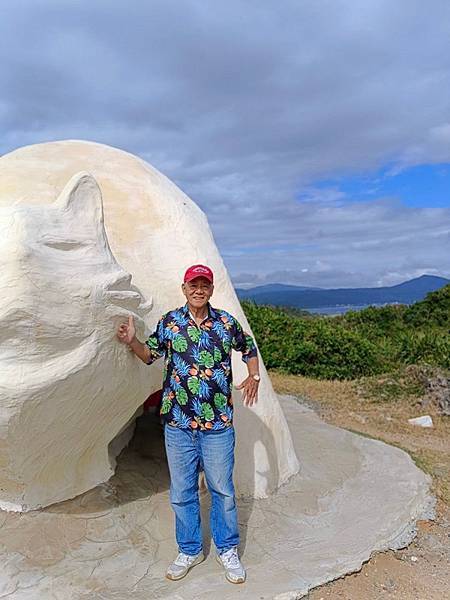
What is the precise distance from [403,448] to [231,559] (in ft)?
11.5

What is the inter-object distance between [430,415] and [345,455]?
3.11 metres

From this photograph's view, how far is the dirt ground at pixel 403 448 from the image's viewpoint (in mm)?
3588

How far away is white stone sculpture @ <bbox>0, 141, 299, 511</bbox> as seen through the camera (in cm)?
298

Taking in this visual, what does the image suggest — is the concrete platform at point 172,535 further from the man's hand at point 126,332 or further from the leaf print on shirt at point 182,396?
the man's hand at point 126,332

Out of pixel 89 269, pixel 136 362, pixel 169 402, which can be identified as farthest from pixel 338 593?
pixel 89 269

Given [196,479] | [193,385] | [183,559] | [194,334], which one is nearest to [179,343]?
[194,334]

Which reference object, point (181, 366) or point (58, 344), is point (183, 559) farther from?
point (58, 344)

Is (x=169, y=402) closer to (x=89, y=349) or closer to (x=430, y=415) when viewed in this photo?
(x=89, y=349)

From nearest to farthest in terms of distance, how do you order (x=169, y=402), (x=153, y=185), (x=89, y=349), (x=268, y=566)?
1. (x=89, y=349)
2. (x=169, y=402)
3. (x=268, y=566)
4. (x=153, y=185)

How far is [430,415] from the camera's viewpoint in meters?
8.26

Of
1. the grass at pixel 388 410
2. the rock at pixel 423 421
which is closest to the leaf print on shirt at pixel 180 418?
the grass at pixel 388 410

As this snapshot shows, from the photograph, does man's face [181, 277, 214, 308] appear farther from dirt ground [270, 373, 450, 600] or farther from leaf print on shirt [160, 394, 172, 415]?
dirt ground [270, 373, 450, 600]

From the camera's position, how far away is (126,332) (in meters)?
3.33

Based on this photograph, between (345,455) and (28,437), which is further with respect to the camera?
(345,455)
